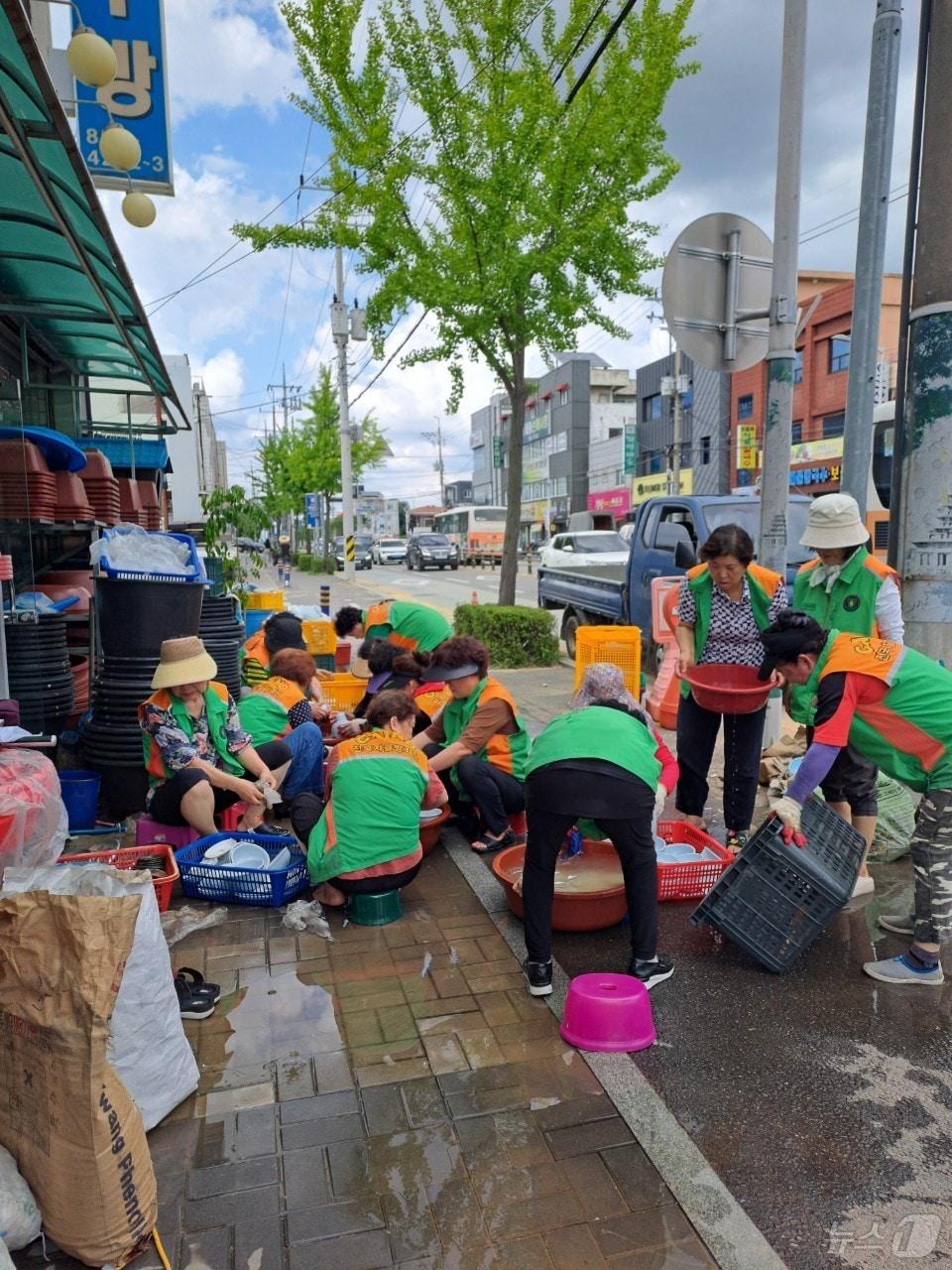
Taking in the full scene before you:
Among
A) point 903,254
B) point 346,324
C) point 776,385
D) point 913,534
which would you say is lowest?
Answer: point 913,534

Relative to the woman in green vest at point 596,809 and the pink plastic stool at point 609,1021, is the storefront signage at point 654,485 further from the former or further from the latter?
the pink plastic stool at point 609,1021

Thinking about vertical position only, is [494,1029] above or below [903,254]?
below

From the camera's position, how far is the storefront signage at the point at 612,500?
163 ft

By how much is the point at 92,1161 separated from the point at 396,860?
2.00m

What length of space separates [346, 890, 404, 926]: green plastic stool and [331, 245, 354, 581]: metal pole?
24293mm

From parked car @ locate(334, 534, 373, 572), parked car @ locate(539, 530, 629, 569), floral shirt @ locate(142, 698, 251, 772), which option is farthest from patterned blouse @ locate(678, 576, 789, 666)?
parked car @ locate(334, 534, 373, 572)

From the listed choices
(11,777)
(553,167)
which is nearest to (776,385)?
(11,777)

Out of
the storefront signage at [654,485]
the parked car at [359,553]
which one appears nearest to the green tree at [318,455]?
the parked car at [359,553]

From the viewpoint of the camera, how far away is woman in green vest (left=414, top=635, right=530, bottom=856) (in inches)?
180

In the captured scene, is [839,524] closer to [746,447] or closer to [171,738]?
[171,738]

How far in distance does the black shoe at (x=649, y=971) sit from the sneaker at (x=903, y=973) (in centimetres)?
85

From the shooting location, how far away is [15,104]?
11.3 ft

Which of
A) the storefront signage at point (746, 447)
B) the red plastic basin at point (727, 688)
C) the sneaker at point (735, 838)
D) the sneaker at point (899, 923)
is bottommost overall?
the sneaker at point (899, 923)

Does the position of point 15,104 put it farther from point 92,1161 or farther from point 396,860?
point 92,1161
